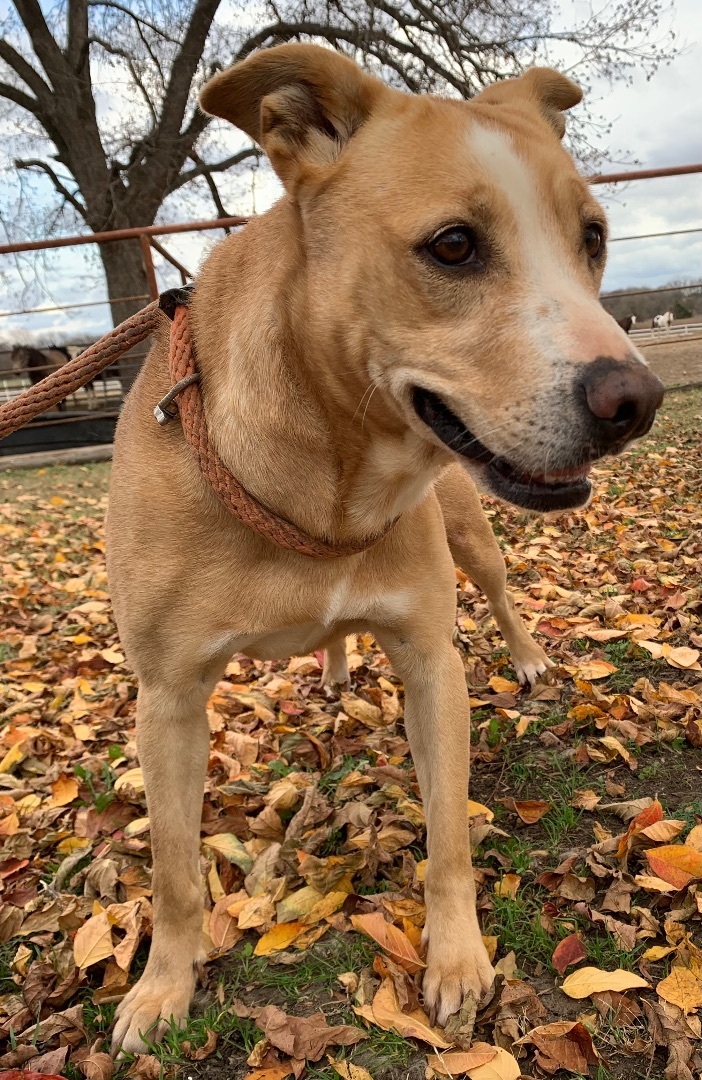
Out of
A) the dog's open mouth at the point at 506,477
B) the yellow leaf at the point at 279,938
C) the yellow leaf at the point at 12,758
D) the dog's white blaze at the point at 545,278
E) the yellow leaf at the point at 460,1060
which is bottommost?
the yellow leaf at the point at 12,758

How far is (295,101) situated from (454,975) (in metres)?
2.07

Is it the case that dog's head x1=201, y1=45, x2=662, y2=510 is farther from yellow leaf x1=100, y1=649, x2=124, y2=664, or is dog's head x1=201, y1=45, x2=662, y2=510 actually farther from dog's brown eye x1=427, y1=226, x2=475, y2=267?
yellow leaf x1=100, y1=649, x2=124, y2=664

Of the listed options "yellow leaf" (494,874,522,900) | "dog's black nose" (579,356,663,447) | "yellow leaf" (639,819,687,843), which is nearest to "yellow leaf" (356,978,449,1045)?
"yellow leaf" (494,874,522,900)

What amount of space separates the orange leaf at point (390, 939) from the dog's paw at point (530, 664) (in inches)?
57.4

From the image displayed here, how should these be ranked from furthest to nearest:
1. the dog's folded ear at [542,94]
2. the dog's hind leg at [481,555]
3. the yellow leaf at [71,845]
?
the dog's hind leg at [481,555] → the yellow leaf at [71,845] → the dog's folded ear at [542,94]

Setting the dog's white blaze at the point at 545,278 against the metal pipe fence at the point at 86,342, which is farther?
the metal pipe fence at the point at 86,342

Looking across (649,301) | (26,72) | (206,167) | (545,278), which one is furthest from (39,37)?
(545,278)

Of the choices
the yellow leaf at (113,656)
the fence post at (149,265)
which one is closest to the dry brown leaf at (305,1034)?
the yellow leaf at (113,656)

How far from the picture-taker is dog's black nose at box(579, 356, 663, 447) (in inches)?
55.3

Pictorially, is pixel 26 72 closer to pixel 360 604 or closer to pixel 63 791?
pixel 63 791

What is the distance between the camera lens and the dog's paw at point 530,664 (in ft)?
10.9

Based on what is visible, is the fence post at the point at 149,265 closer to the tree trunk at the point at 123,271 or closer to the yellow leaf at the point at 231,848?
the tree trunk at the point at 123,271

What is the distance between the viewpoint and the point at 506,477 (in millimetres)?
1683

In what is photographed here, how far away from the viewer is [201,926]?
2078mm
